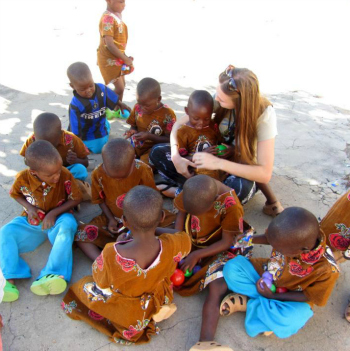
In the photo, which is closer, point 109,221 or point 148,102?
point 109,221

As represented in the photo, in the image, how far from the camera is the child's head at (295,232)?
201cm

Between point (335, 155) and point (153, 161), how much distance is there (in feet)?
6.62

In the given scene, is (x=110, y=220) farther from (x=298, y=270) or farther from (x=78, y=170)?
(x=298, y=270)

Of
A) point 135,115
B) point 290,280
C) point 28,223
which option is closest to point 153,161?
point 135,115

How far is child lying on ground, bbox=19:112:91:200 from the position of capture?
118 inches

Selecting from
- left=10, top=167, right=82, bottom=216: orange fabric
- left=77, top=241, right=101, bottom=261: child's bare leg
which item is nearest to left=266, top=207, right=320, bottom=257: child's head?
left=77, top=241, right=101, bottom=261: child's bare leg

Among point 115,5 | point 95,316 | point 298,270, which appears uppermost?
point 115,5

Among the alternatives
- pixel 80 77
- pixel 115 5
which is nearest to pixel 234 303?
pixel 80 77

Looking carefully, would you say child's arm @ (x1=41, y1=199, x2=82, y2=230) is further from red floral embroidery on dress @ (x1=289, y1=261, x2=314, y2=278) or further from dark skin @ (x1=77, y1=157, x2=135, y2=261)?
red floral embroidery on dress @ (x1=289, y1=261, x2=314, y2=278)

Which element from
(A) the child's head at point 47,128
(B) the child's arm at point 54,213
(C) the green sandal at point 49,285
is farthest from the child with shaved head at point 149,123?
(C) the green sandal at point 49,285

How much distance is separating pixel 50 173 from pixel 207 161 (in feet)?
3.84

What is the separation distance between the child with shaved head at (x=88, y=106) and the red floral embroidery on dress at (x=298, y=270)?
254cm

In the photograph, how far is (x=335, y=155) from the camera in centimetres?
394

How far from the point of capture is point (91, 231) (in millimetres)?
2803
